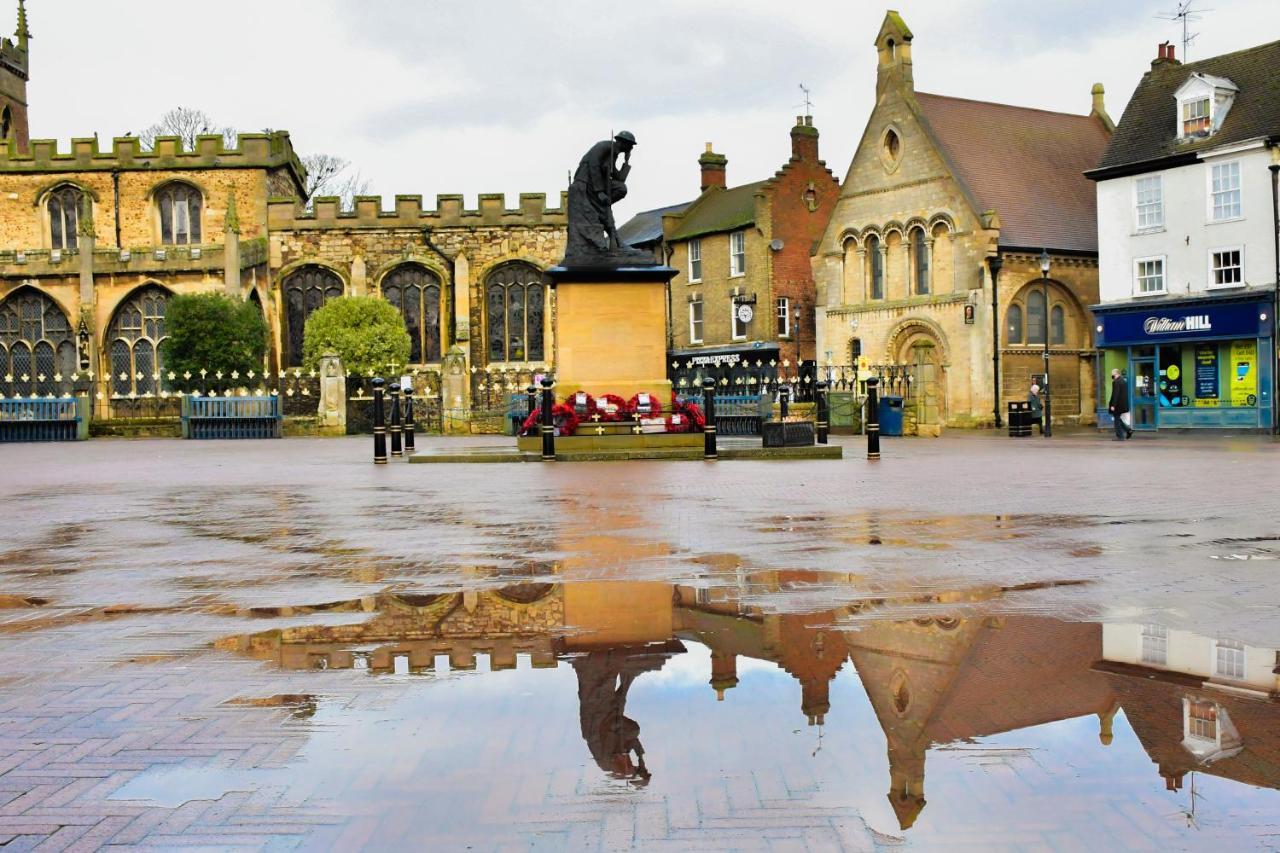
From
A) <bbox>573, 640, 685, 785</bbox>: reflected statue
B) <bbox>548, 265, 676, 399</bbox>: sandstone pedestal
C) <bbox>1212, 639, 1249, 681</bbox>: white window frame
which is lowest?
<bbox>1212, 639, 1249, 681</bbox>: white window frame

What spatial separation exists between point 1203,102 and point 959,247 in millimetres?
9341

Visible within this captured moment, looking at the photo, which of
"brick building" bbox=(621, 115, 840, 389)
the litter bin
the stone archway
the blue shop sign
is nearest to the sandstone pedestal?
the litter bin

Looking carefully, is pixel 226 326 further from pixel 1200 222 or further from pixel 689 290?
pixel 1200 222

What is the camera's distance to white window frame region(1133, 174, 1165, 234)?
36781mm

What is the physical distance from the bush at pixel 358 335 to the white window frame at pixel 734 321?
44.3 feet

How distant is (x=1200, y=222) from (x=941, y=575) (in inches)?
1247

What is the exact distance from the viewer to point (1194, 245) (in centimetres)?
3569

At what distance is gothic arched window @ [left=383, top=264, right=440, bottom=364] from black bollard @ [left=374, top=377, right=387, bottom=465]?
2880 cm

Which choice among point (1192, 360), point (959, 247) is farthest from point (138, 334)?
point (1192, 360)

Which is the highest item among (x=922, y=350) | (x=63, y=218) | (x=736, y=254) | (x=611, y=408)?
(x=63, y=218)

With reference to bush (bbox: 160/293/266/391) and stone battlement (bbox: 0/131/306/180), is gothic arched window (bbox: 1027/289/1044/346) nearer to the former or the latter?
bush (bbox: 160/293/266/391)

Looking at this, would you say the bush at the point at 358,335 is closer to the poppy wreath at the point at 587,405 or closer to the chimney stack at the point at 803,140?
the chimney stack at the point at 803,140

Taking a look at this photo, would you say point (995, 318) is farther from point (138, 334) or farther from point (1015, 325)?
point (138, 334)

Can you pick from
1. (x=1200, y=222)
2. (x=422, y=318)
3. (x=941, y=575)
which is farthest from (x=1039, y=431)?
(x=941, y=575)
